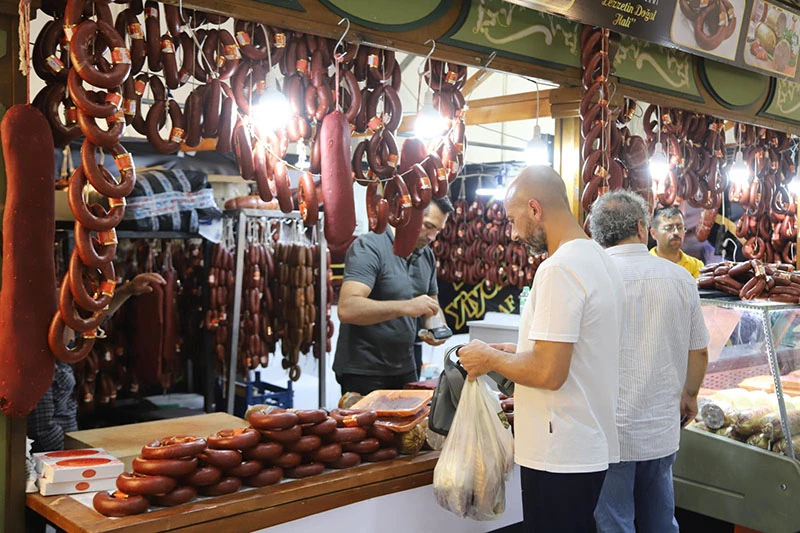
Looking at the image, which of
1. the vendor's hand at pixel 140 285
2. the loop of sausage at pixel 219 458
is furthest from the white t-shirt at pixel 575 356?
the vendor's hand at pixel 140 285

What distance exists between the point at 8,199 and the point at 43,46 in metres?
0.56

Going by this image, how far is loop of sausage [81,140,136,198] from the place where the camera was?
2.64 metres

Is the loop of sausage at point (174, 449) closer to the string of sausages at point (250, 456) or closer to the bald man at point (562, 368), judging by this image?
the string of sausages at point (250, 456)

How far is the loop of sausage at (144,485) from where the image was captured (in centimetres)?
257

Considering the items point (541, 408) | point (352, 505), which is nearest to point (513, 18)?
point (541, 408)

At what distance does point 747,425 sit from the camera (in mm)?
4039

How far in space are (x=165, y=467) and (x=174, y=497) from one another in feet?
0.38

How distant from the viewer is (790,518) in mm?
3826

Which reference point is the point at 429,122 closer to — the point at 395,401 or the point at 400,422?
the point at 395,401

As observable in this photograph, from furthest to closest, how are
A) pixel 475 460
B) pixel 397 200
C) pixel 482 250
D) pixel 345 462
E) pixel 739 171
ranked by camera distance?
pixel 482 250 < pixel 739 171 < pixel 397 200 < pixel 345 462 < pixel 475 460

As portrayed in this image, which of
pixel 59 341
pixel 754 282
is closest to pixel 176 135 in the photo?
pixel 59 341

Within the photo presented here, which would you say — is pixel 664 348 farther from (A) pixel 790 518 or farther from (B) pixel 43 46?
(B) pixel 43 46

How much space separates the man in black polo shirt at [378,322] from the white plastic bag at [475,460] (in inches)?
55.1

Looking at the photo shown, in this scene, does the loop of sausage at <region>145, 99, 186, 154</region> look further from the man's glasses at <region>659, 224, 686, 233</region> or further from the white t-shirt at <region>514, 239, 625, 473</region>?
the man's glasses at <region>659, 224, 686, 233</region>
